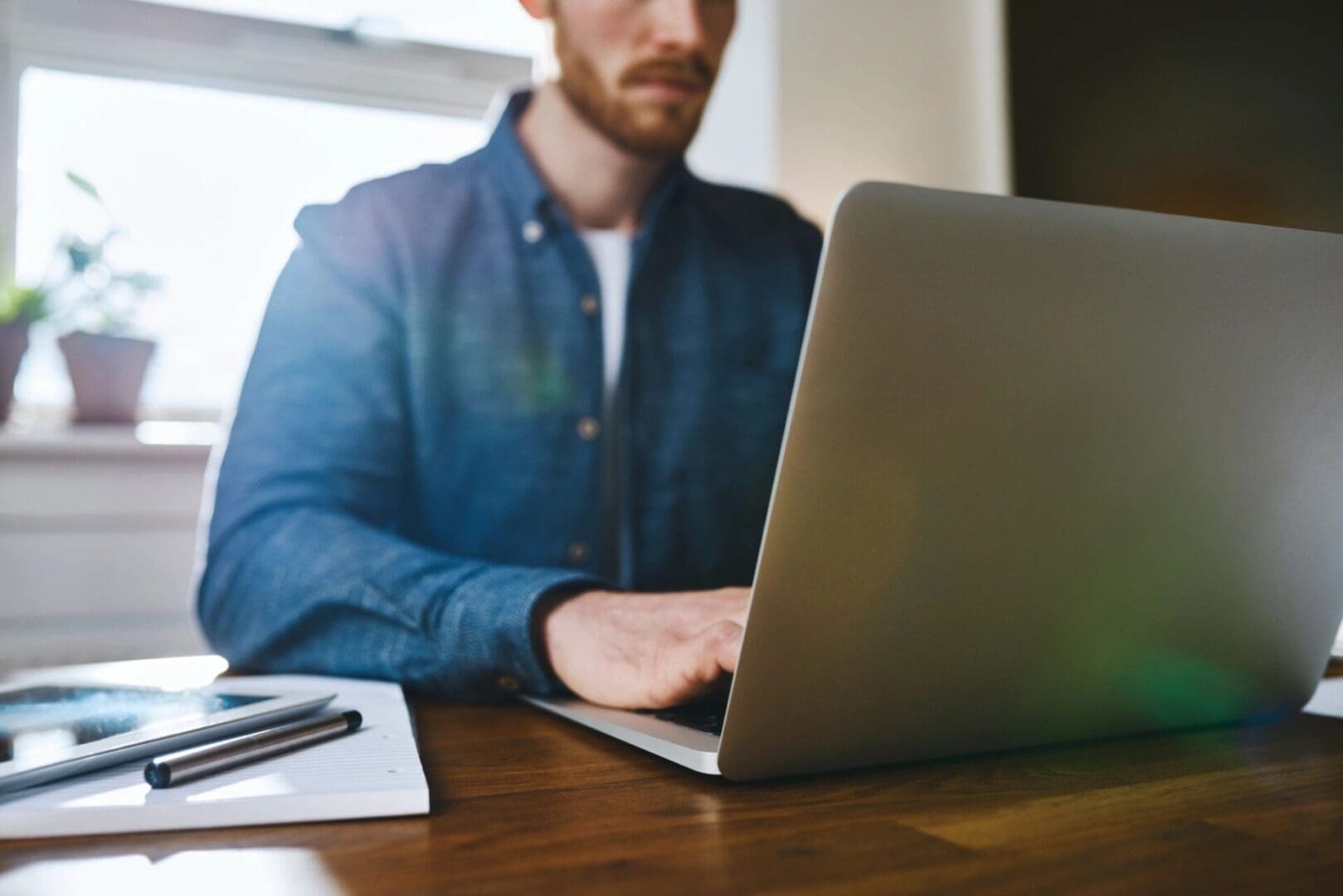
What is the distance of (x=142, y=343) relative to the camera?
1906mm

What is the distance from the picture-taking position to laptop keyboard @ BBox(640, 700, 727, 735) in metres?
0.52

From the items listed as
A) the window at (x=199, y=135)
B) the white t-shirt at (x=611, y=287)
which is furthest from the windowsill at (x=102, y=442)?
the white t-shirt at (x=611, y=287)

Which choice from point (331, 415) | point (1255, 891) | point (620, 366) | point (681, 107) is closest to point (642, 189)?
point (681, 107)

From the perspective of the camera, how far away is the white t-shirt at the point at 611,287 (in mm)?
1373

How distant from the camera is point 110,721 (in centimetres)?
49

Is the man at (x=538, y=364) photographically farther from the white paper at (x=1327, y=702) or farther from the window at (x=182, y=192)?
the window at (x=182, y=192)

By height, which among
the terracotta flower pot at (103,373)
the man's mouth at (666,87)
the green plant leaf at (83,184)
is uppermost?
the man's mouth at (666,87)

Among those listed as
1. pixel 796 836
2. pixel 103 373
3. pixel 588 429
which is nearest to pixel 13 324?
pixel 103 373

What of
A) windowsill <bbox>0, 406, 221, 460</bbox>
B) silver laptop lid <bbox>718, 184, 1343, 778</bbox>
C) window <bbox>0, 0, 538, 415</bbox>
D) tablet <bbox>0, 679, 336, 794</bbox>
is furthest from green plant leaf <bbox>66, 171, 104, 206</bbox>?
silver laptop lid <bbox>718, 184, 1343, 778</bbox>

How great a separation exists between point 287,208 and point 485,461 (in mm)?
1209

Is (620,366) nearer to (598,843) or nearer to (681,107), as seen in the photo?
(681,107)

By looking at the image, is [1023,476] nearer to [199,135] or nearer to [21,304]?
[21,304]

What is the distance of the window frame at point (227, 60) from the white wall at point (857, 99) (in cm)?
57

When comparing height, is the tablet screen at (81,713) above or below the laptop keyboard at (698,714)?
above
